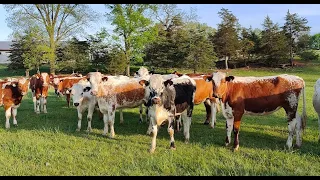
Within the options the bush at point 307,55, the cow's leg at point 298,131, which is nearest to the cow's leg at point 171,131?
the cow's leg at point 298,131

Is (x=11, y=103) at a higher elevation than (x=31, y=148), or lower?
higher

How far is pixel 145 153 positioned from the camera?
736 centimetres

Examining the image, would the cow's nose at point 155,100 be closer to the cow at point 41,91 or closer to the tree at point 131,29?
the cow at point 41,91

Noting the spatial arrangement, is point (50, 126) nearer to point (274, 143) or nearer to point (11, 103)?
point (11, 103)

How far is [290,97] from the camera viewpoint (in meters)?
7.94

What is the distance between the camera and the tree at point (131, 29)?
44000 millimetres

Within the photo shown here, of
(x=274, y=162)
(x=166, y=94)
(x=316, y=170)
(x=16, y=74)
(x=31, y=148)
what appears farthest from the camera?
(x=16, y=74)

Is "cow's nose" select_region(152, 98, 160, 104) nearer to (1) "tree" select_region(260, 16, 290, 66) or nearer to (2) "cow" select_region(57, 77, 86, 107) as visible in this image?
(2) "cow" select_region(57, 77, 86, 107)

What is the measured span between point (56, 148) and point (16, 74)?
4646 centimetres

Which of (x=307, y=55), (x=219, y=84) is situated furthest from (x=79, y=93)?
(x=307, y=55)

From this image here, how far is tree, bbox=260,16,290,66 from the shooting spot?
48156mm

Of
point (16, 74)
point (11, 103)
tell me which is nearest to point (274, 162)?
point (11, 103)

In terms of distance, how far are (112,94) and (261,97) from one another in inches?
177

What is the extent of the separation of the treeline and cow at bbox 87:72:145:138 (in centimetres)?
3164
